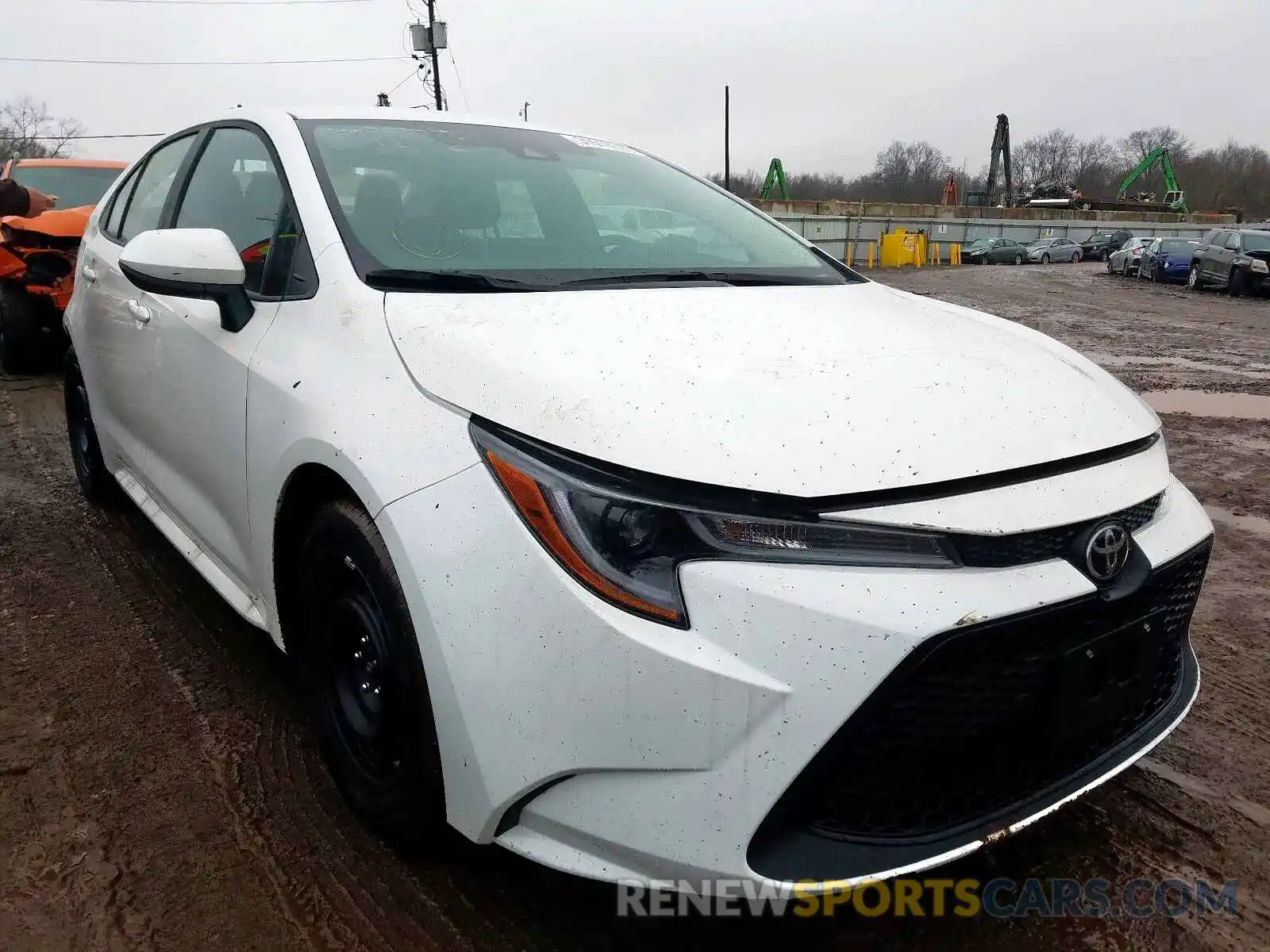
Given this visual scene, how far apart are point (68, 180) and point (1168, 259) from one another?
23.1m

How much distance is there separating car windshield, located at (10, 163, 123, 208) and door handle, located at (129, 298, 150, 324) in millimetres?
6872

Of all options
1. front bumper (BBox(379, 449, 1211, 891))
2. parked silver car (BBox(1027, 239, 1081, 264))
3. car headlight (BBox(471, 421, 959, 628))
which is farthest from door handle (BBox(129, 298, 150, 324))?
parked silver car (BBox(1027, 239, 1081, 264))

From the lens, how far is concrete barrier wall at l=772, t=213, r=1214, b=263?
3238 cm

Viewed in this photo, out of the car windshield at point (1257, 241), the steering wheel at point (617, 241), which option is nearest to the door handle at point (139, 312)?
the steering wheel at point (617, 241)

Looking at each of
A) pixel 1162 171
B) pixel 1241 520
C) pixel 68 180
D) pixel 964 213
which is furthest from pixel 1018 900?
→ pixel 1162 171

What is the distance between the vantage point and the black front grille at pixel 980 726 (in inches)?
53.3

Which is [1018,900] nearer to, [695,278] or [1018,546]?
[1018,546]

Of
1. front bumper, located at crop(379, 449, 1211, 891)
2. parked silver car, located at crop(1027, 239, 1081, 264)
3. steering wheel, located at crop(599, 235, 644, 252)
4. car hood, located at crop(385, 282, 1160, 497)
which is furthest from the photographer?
parked silver car, located at crop(1027, 239, 1081, 264)

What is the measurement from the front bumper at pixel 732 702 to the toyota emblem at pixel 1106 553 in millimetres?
35

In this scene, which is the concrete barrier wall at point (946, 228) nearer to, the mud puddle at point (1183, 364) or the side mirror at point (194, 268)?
the mud puddle at point (1183, 364)

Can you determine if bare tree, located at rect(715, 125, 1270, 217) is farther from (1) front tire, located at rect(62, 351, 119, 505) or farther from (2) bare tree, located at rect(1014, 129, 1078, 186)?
(1) front tire, located at rect(62, 351, 119, 505)

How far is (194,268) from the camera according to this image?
2.11 meters

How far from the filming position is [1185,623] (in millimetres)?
1837

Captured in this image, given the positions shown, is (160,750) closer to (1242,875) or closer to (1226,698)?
(1242,875)
